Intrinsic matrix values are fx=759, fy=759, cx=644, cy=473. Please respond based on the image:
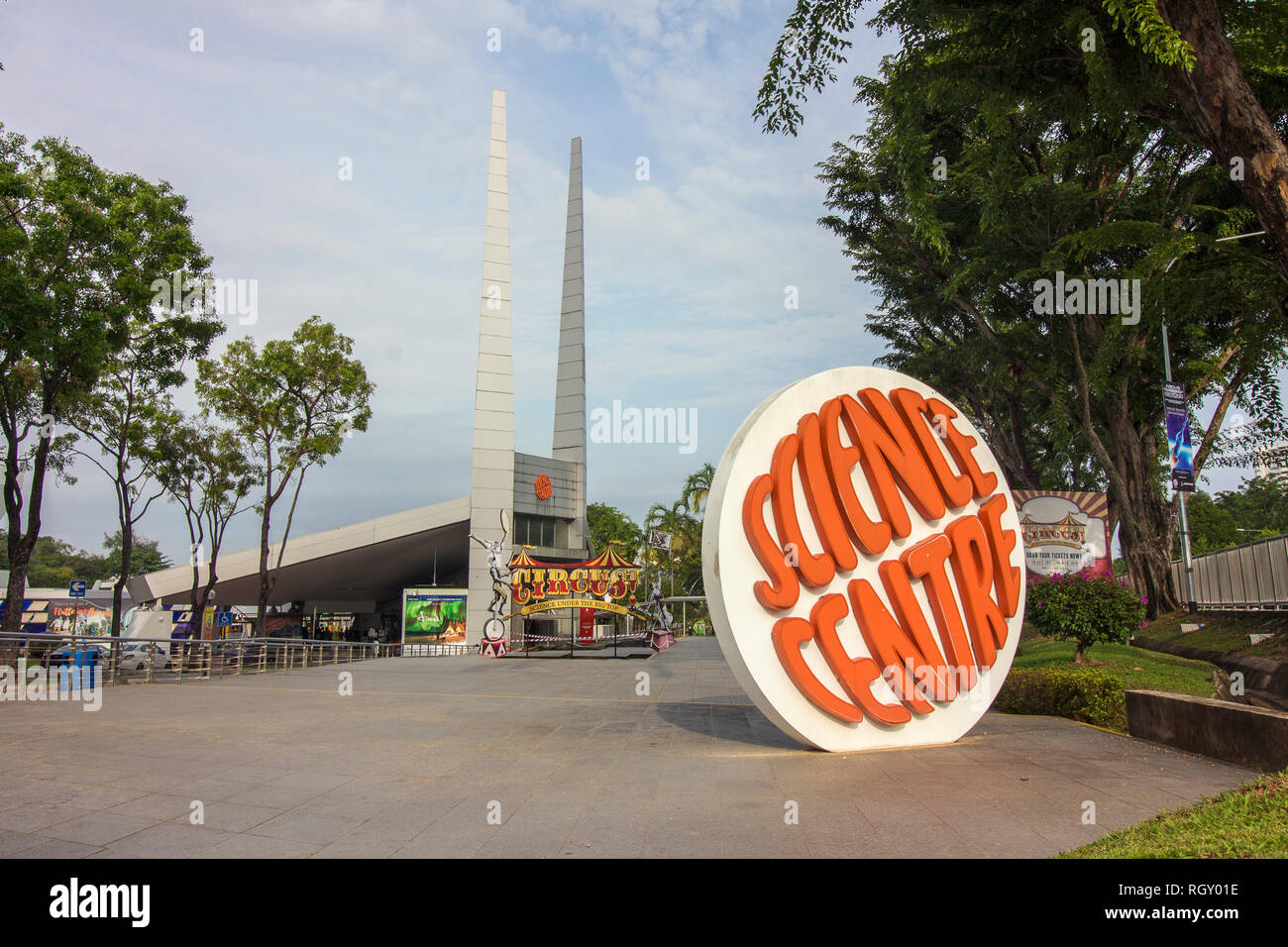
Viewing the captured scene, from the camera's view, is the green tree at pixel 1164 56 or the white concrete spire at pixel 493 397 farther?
the white concrete spire at pixel 493 397

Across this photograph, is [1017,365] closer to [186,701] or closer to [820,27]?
[820,27]

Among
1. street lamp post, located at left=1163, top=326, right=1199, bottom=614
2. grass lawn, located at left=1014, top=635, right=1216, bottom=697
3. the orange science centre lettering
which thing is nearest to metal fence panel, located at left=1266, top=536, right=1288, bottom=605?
grass lawn, located at left=1014, top=635, right=1216, bottom=697

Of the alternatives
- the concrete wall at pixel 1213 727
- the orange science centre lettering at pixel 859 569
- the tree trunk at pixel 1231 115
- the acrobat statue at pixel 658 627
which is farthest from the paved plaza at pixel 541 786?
the acrobat statue at pixel 658 627

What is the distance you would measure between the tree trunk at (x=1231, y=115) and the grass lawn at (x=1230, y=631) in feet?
31.6

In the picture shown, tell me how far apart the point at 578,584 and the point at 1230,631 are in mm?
19863

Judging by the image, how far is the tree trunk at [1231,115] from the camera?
700 cm

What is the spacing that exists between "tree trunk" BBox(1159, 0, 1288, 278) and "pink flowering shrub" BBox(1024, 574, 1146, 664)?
8.50 metres

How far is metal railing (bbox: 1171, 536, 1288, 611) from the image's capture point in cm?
1642

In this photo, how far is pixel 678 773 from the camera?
795 centimetres

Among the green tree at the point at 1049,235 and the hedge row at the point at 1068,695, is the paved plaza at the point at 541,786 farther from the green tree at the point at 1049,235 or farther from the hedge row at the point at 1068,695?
the green tree at the point at 1049,235

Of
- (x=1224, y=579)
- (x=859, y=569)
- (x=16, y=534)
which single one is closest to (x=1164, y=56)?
(x=859, y=569)
